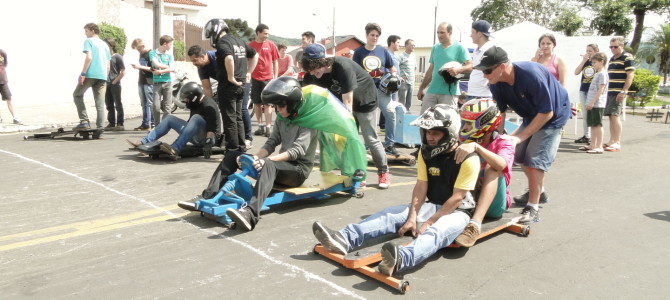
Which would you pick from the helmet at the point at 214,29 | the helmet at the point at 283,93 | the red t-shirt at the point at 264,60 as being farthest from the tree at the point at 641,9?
the helmet at the point at 283,93

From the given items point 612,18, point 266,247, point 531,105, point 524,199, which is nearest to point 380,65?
point 524,199

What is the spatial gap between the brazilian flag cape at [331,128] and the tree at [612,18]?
114 ft

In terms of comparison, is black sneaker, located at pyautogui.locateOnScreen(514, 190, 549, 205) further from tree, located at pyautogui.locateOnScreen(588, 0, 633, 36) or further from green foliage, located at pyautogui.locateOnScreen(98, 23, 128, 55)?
tree, located at pyautogui.locateOnScreen(588, 0, 633, 36)

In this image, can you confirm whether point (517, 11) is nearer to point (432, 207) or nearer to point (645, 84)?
point (645, 84)

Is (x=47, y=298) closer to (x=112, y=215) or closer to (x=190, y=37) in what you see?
(x=112, y=215)

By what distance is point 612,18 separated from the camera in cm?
3441

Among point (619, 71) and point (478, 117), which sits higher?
point (619, 71)

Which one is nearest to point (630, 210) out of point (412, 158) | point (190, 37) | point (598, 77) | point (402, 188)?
point (402, 188)

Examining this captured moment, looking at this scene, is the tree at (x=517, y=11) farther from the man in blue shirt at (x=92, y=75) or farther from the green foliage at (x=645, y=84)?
the man in blue shirt at (x=92, y=75)

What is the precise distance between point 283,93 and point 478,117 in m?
1.80

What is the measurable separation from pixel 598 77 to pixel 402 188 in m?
5.54

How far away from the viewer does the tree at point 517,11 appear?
46.8 m

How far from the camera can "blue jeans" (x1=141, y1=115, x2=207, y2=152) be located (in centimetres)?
778

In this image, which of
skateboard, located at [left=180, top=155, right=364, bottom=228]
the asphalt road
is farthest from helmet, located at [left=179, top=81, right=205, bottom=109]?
skateboard, located at [left=180, top=155, right=364, bottom=228]
